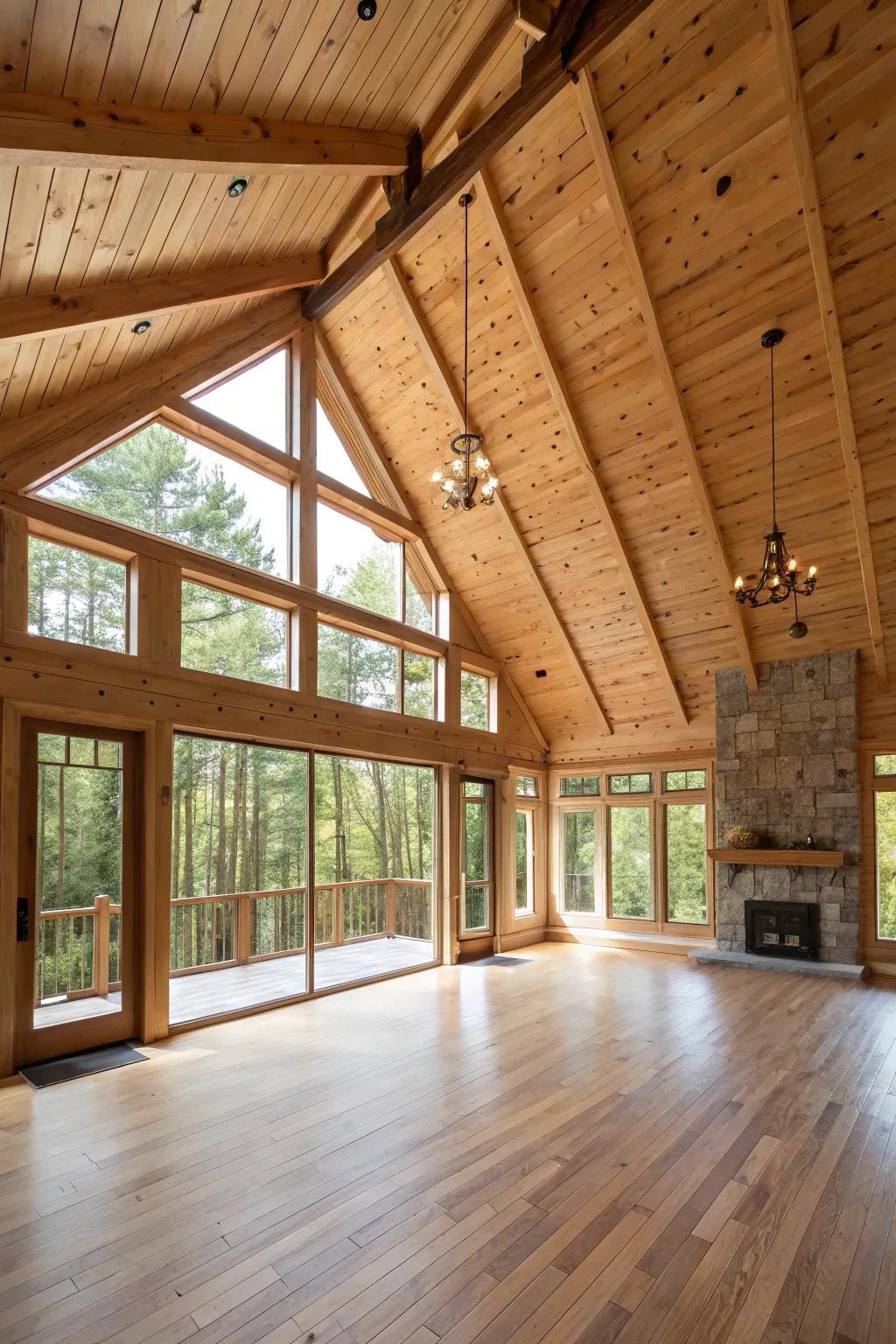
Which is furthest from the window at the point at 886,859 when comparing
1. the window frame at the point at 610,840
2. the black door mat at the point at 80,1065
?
the black door mat at the point at 80,1065

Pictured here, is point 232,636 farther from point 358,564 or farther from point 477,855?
point 477,855

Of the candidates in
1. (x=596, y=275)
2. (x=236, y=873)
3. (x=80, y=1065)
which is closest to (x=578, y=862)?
(x=236, y=873)

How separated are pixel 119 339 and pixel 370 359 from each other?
2916 millimetres

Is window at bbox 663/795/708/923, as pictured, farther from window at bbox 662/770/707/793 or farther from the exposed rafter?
the exposed rafter

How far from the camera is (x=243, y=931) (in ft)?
22.4

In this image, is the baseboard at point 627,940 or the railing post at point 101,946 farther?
the baseboard at point 627,940

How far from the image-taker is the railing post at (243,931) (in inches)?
264

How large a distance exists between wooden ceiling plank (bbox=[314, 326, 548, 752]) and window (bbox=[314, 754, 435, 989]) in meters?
2.13

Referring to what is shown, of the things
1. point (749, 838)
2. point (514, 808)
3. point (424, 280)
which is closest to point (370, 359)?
point (424, 280)

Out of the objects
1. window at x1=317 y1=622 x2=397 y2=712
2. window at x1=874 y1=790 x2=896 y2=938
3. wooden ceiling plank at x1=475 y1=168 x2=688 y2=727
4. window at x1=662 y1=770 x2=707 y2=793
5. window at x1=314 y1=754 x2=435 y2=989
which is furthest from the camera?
window at x1=662 y1=770 x2=707 y2=793

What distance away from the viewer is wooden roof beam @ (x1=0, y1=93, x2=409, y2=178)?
10.2 feet

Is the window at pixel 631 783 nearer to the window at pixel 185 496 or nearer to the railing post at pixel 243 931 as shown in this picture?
the railing post at pixel 243 931

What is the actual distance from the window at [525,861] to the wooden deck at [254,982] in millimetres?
1554

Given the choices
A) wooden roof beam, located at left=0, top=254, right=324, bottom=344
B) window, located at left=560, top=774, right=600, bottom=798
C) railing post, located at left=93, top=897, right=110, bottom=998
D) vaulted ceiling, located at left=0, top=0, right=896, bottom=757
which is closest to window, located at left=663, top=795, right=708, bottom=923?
window, located at left=560, top=774, right=600, bottom=798
